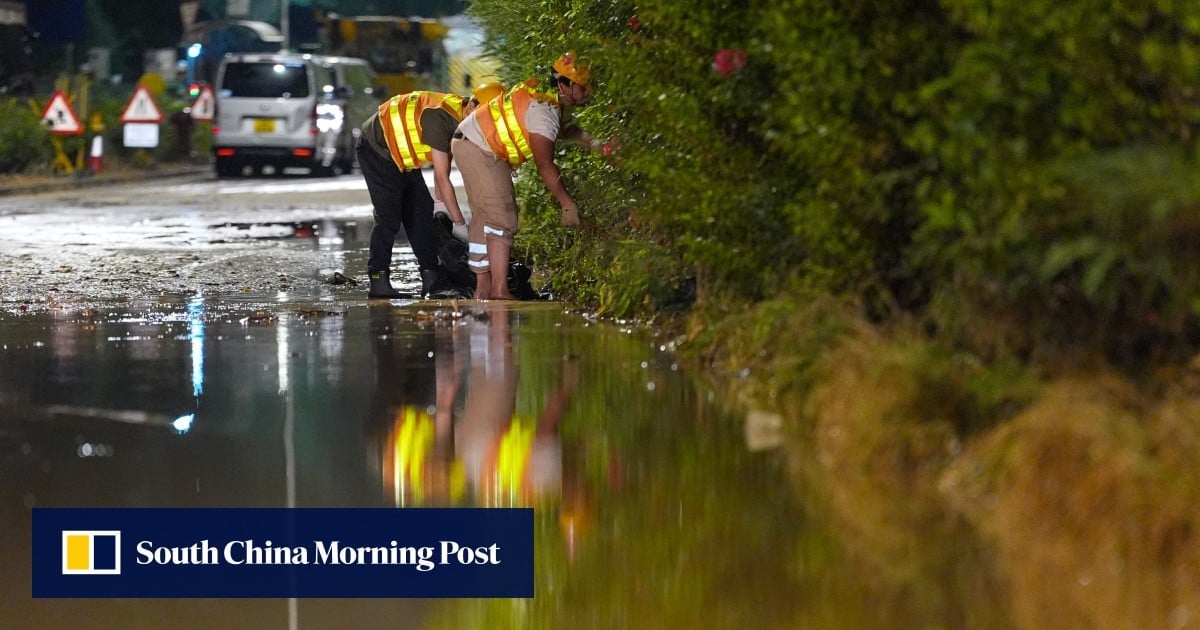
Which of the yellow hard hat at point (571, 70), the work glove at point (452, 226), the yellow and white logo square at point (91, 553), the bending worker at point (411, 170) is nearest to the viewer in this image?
the yellow and white logo square at point (91, 553)

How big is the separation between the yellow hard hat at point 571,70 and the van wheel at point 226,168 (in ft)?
73.7

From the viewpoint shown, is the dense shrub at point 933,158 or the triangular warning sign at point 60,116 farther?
the triangular warning sign at point 60,116

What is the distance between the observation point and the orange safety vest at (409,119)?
12547 mm

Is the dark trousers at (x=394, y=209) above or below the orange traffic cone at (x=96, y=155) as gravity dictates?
above

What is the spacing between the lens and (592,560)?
5809mm

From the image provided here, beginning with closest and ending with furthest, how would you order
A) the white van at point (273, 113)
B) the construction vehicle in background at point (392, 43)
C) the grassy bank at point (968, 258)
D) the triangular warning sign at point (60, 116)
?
the grassy bank at point (968, 258) → the triangular warning sign at point (60, 116) → the white van at point (273, 113) → the construction vehicle in background at point (392, 43)

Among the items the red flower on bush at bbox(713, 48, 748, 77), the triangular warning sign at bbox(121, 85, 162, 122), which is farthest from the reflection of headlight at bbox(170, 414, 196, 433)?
the triangular warning sign at bbox(121, 85, 162, 122)

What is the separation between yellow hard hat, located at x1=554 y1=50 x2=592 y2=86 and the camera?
11.4m

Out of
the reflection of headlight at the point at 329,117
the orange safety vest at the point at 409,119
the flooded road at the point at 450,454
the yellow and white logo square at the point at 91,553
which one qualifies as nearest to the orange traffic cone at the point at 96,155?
the reflection of headlight at the point at 329,117

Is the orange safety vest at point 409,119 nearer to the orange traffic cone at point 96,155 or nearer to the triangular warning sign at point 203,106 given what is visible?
the orange traffic cone at point 96,155

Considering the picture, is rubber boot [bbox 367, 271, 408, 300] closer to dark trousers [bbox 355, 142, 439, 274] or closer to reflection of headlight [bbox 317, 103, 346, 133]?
dark trousers [bbox 355, 142, 439, 274]

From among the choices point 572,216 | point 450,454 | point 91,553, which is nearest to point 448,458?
point 450,454

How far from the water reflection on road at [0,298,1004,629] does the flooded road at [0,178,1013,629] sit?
13mm

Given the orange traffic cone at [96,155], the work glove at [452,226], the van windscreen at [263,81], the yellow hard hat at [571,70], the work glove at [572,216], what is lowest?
the orange traffic cone at [96,155]
